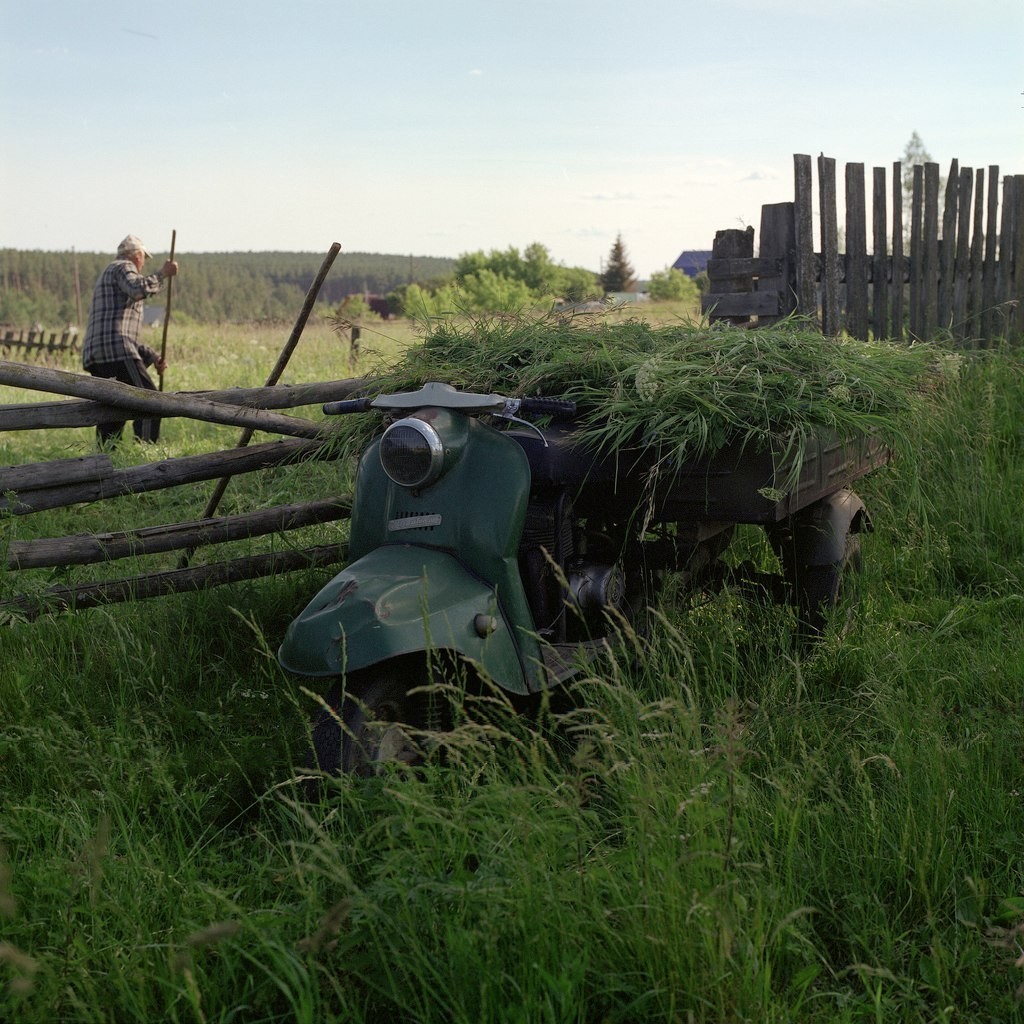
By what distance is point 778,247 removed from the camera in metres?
8.18

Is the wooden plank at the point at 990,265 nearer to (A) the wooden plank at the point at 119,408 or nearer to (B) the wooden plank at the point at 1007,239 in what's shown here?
(B) the wooden plank at the point at 1007,239

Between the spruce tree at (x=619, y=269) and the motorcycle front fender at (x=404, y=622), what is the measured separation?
81.1 meters

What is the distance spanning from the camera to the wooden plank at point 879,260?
8.54 metres

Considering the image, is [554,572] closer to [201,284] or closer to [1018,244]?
[1018,244]

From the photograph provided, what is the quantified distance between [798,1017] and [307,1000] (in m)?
0.97

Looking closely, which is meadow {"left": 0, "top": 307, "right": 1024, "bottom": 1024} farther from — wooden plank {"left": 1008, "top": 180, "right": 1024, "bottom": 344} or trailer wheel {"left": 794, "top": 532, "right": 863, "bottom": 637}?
wooden plank {"left": 1008, "top": 180, "right": 1024, "bottom": 344}

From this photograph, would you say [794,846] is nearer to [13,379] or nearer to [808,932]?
[808,932]

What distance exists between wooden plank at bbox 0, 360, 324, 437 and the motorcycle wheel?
211cm

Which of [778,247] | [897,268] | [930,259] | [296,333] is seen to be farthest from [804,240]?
[296,333]

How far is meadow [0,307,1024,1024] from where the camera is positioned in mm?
2016

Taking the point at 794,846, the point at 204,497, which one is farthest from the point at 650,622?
the point at 204,497

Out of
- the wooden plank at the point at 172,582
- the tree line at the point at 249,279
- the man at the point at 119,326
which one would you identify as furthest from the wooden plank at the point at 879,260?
the tree line at the point at 249,279

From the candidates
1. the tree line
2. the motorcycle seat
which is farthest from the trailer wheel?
the tree line

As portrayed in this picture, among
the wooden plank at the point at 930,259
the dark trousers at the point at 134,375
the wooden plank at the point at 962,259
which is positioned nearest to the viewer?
the wooden plank at the point at 930,259
